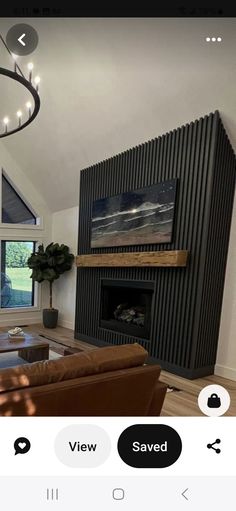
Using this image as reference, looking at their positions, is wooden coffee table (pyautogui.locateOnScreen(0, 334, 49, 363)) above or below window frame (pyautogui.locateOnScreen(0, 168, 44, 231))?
below

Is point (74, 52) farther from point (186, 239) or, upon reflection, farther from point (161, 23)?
point (186, 239)

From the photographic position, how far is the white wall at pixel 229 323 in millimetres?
2900

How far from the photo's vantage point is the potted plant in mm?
4746

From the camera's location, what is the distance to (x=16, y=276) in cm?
516

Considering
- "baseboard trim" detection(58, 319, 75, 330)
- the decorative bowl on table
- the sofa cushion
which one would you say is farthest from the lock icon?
"baseboard trim" detection(58, 319, 75, 330)

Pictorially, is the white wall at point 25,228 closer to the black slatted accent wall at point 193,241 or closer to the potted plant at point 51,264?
the potted plant at point 51,264

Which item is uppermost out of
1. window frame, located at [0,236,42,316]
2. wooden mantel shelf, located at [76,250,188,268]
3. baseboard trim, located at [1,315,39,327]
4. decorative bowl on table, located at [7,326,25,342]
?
wooden mantel shelf, located at [76,250,188,268]

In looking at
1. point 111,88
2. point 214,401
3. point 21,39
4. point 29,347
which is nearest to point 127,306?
point 29,347

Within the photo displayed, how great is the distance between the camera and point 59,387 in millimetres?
1093

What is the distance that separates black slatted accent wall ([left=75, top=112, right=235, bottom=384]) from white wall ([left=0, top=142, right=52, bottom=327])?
2.50m

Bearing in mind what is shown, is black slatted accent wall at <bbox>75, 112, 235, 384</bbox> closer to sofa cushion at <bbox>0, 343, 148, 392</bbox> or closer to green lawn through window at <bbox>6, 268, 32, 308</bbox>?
sofa cushion at <bbox>0, 343, 148, 392</bbox>

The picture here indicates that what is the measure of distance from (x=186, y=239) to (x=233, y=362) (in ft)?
→ 4.19

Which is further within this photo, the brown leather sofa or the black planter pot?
the black planter pot

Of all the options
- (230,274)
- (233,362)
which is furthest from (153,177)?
(233,362)
